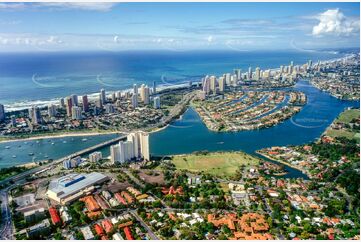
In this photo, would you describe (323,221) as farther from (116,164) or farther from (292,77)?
(292,77)

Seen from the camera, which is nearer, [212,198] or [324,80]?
[212,198]

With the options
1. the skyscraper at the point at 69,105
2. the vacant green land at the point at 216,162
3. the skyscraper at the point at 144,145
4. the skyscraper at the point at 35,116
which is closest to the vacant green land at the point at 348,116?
the vacant green land at the point at 216,162

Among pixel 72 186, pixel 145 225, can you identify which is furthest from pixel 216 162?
pixel 72 186

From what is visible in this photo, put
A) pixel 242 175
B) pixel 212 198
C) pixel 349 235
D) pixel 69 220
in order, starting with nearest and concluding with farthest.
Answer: pixel 349 235 → pixel 69 220 → pixel 212 198 → pixel 242 175

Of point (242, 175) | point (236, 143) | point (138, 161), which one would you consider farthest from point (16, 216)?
point (236, 143)

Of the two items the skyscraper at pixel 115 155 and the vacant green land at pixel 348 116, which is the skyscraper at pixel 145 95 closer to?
the skyscraper at pixel 115 155

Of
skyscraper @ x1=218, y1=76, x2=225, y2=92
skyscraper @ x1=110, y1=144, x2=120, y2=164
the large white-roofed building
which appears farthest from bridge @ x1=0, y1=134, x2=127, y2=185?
skyscraper @ x1=218, y1=76, x2=225, y2=92

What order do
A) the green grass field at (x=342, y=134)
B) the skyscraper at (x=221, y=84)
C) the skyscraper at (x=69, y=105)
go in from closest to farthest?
the green grass field at (x=342, y=134) → the skyscraper at (x=69, y=105) → the skyscraper at (x=221, y=84)
